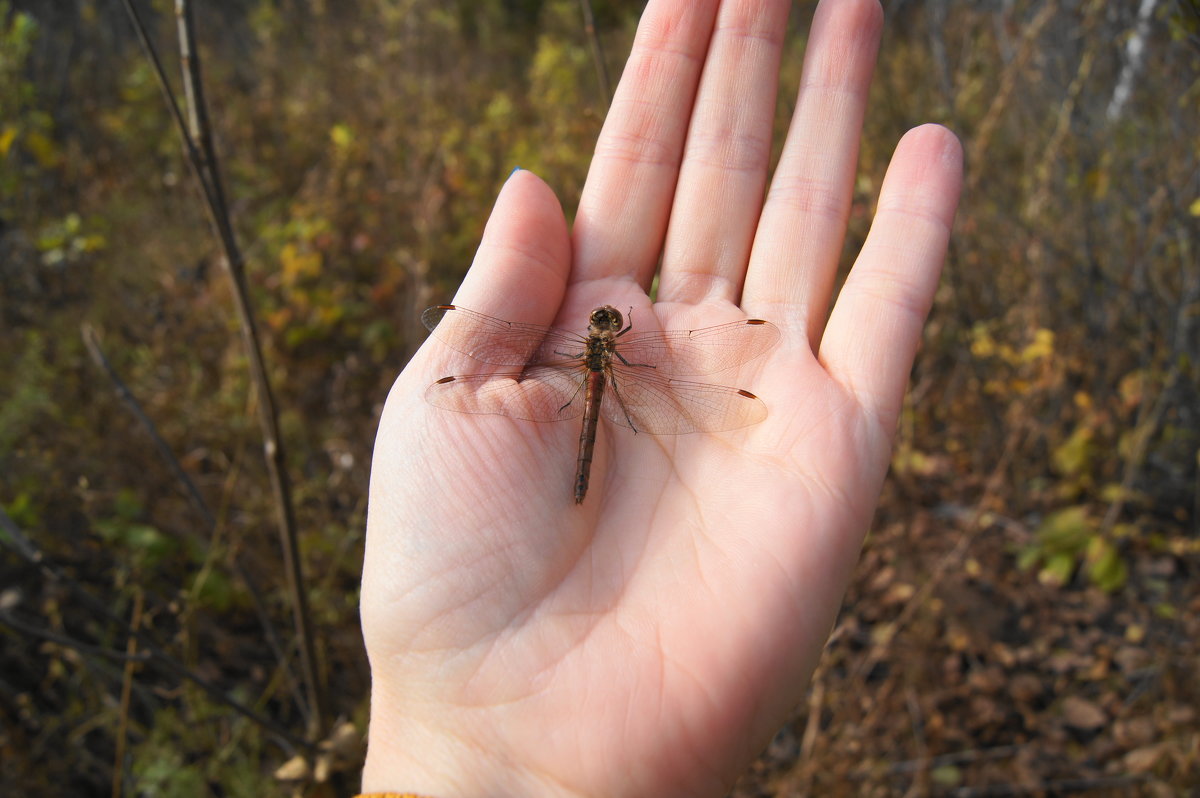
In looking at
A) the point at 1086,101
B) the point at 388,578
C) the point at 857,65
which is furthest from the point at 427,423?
the point at 1086,101

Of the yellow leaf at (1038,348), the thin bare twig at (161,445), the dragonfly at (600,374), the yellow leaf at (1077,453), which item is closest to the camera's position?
the thin bare twig at (161,445)

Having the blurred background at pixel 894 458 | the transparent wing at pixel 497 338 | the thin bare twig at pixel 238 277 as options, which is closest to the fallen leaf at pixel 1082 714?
the blurred background at pixel 894 458

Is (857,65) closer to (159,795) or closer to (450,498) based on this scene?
(450,498)

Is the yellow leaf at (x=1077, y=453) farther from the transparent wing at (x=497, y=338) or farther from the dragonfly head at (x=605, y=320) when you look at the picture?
the transparent wing at (x=497, y=338)

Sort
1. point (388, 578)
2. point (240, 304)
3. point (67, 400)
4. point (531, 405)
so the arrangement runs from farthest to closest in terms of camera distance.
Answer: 1. point (67, 400)
2. point (531, 405)
3. point (240, 304)
4. point (388, 578)

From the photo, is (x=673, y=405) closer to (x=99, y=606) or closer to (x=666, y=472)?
(x=666, y=472)

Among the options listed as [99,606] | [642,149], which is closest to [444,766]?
[99,606]
